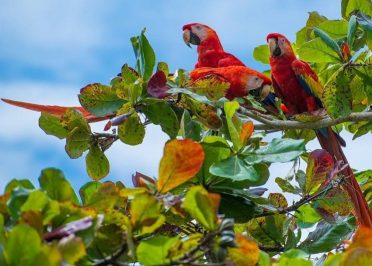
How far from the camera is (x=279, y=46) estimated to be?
250 cm

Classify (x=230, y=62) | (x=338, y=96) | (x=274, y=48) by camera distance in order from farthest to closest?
(x=274, y=48) → (x=230, y=62) → (x=338, y=96)

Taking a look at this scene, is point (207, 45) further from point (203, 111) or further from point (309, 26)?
point (203, 111)

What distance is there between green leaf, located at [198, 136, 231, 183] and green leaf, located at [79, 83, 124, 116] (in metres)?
0.36

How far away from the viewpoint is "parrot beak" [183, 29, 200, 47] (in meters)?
2.70

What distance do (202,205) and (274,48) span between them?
1.86 metres

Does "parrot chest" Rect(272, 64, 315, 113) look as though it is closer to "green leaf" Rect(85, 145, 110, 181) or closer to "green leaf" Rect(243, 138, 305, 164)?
"green leaf" Rect(85, 145, 110, 181)

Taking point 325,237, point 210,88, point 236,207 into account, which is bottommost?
point 325,237

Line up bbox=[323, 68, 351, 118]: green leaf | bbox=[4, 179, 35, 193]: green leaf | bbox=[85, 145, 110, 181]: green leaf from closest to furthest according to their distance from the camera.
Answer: bbox=[4, 179, 35, 193]: green leaf → bbox=[85, 145, 110, 181]: green leaf → bbox=[323, 68, 351, 118]: green leaf

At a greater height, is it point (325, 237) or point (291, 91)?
point (291, 91)

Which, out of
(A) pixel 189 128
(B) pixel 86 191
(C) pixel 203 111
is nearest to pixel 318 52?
(C) pixel 203 111

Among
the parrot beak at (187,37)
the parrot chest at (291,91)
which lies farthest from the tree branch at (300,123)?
the parrot beak at (187,37)

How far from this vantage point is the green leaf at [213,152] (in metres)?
1.08

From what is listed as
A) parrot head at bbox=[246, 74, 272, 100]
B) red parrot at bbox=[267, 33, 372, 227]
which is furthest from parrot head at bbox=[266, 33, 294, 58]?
parrot head at bbox=[246, 74, 272, 100]

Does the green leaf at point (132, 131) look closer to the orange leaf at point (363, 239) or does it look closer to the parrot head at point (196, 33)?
the orange leaf at point (363, 239)
